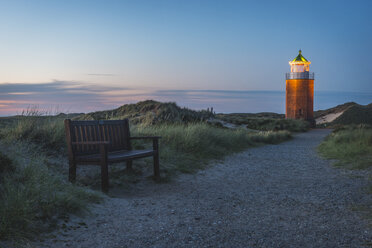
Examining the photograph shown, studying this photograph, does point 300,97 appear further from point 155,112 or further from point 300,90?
point 155,112

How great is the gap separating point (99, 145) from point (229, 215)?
2.65m

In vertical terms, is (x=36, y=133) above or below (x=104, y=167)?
above

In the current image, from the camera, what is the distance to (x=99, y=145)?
18.8ft

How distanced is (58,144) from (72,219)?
3.28 m

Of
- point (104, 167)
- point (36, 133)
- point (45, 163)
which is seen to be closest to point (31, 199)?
point (104, 167)

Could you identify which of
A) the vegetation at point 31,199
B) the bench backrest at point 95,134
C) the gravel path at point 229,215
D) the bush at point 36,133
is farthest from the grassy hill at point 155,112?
the vegetation at point 31,199

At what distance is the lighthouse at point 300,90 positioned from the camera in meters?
31.9

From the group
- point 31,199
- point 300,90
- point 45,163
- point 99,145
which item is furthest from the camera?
point 300,90

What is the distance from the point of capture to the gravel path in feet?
10.6

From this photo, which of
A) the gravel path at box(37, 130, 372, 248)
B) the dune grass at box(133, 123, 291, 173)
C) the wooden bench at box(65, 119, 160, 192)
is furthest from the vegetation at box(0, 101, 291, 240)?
the wooden bench at box(65, 119, 160, 192)

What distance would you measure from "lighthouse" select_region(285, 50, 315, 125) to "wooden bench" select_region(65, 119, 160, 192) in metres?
28.4

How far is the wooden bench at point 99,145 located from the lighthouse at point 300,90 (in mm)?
28410

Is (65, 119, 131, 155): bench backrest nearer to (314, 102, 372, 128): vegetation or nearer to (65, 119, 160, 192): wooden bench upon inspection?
(65, 119, 160, 192): wooden bench

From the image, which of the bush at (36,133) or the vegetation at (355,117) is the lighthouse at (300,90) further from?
the bush at (36,133)
